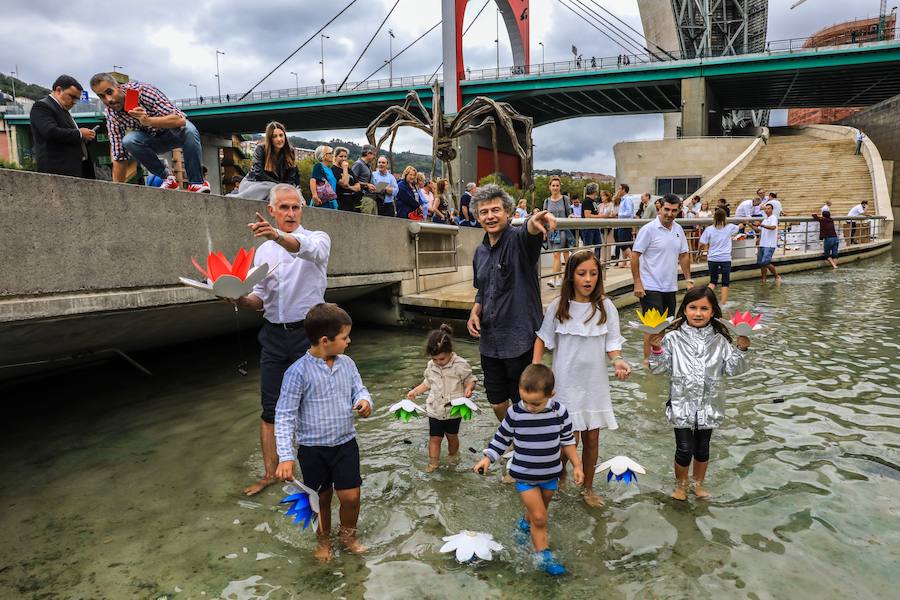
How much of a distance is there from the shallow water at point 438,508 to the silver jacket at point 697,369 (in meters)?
0.49

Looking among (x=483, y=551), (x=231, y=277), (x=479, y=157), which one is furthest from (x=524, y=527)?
(x=479, y=157)

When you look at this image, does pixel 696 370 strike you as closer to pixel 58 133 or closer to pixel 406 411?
pixel 406 411

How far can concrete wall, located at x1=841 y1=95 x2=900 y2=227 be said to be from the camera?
3816 cm

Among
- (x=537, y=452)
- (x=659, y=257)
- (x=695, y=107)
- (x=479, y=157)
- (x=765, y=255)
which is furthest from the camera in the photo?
(x=479, y=157)

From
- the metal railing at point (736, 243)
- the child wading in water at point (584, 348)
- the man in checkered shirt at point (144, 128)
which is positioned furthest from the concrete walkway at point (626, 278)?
the man in checkered shirt at point (144, 128)

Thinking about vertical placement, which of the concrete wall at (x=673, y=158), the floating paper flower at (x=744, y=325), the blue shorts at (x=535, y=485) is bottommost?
the blue shorts at (x=535, y=485)

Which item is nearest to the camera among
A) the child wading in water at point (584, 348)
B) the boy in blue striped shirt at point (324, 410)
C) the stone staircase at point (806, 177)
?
the boy in blue striped shirt at point (324, 410)

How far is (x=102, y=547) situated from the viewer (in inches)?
135

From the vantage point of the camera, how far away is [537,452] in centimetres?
315

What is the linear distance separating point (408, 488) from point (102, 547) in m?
1.95

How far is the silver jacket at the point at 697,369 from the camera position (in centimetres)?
→ 374

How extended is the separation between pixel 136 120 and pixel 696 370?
588cm

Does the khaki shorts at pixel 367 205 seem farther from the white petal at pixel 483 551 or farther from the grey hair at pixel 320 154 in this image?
the white petal at pixel 483 551

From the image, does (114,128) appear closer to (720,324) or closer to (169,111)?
(169,111)
